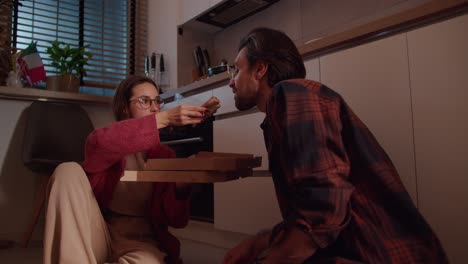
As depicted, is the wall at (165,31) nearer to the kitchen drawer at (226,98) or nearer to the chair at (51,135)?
the chair at (51,135)

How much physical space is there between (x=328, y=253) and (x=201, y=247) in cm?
137

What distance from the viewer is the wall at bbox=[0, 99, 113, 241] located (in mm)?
2268

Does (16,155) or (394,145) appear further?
(16,155)

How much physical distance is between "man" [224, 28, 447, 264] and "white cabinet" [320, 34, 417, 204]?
1.66 ft

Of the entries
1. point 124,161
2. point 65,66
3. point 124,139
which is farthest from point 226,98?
point 65,66

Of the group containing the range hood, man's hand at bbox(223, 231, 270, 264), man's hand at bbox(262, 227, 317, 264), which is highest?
the range hood

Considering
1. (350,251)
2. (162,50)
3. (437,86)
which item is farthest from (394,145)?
(162,50)

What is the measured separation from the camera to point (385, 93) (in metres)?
1.19

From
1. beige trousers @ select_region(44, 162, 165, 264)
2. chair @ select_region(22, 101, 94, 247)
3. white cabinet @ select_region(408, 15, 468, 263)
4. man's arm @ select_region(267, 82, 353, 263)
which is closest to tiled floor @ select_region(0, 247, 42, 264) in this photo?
chair @ select_region(22, 101, 94, 247)

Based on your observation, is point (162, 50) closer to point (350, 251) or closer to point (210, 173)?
point (210, 173)

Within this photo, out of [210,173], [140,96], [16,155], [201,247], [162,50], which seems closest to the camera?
[210,173]

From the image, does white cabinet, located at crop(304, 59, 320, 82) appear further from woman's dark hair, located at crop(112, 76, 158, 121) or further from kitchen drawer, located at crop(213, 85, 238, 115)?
woman's dark hair, located at crop(112, 76, 158, 121)

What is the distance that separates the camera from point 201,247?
193 centimetres

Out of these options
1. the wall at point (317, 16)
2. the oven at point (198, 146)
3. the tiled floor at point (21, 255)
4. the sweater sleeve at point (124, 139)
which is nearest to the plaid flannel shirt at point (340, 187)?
the sweater sleeve at point (124, 139)
